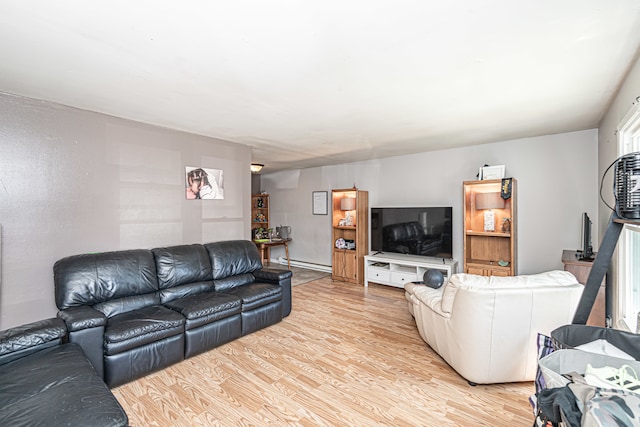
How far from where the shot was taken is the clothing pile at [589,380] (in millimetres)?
821

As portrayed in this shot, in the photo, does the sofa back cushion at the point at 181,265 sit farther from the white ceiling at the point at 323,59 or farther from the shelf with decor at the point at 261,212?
the shelf with decor at the point at 261,212

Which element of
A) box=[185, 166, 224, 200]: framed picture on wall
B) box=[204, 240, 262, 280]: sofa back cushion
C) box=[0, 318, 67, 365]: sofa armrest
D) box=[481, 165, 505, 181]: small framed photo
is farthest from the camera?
box=[481, 165, 505, 181]: small framed photo

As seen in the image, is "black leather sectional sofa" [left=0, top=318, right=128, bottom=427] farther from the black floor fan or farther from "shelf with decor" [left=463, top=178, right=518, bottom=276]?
"shelf with decor" [left=463, top=178, right=518, bottom=276]

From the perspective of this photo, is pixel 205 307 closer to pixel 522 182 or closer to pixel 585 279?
pixel 585 279

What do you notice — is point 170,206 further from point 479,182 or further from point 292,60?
point 479,182

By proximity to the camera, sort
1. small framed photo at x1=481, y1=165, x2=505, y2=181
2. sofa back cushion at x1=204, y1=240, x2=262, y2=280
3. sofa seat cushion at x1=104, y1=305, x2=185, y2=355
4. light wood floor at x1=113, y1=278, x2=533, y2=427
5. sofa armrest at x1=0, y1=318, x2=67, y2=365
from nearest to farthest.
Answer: sofa armrest at x1=0, y1=318, x2=67, y2=365 < light wood floor at x1=113, y1=278, x2=533, y2=427 < sofa seat cushion at x1=104, y1=305, x2=185, y2=355 < sofa back cushion at x1=204, y1=240, x2=262, y2=280 < small framed photo at x1=481, y1=165, x2=505, y2=181

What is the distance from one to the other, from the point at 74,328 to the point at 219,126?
2397mm

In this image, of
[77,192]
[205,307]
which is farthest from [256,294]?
[77,192]

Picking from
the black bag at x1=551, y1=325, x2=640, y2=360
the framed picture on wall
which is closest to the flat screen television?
the framed picture on wall

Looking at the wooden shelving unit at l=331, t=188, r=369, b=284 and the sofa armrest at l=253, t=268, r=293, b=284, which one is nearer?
the sofa armrest at l=253, t=268, r=293, b=284

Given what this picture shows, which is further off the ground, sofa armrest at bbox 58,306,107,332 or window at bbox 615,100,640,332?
window at bbox 615,100,640,332

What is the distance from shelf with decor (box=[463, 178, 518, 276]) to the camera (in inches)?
153

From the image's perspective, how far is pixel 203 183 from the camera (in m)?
3.88

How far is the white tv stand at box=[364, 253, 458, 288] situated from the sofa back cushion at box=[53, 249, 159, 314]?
347 cm
